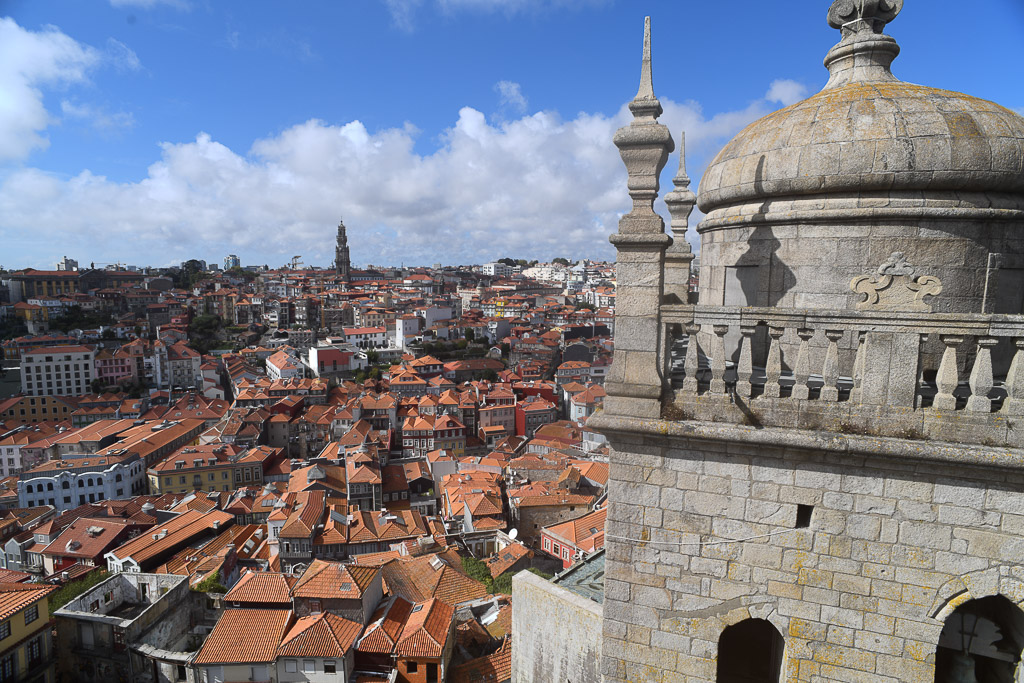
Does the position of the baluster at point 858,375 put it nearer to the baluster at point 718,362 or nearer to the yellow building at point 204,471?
the baluster at point 718,362

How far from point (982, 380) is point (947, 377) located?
0.20 m

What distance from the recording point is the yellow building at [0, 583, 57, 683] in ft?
71.3

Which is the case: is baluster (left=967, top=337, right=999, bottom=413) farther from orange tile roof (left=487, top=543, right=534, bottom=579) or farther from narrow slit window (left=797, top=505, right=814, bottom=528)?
A: orange tile roof (left=487, top=543, right=534, bottom=579)

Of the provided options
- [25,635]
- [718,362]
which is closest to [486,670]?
[25,635]

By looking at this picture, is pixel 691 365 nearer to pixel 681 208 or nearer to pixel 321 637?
pixel 681 208

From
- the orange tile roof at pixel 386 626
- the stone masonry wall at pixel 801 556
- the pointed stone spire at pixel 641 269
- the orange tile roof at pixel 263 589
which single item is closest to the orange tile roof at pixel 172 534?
the orange tile roof at pixel 263 589

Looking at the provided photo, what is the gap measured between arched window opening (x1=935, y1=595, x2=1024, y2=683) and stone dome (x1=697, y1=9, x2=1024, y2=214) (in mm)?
3386

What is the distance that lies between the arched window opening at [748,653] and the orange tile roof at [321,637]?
20558 mm

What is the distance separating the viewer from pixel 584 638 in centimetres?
653

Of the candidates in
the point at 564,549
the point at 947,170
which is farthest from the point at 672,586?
the point at 564,549

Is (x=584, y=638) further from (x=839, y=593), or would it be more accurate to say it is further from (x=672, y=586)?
(x=839, y=593)

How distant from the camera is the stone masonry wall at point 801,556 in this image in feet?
13.0

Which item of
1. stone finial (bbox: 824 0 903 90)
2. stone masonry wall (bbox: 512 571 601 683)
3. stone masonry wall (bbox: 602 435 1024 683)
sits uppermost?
stone finial (bbox: 824 0 903 90)

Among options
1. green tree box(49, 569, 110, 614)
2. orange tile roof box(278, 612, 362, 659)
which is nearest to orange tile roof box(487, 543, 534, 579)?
orange tile roof box(278, 612, 362, 659)
